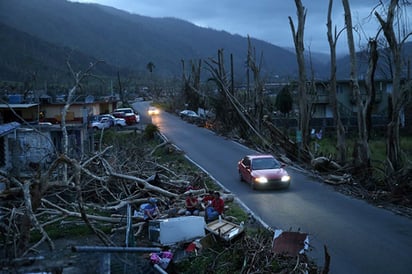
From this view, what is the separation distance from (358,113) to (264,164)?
16.7 feet

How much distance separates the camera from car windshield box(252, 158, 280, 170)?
69.4 feet

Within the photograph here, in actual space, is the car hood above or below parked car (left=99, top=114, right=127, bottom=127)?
below

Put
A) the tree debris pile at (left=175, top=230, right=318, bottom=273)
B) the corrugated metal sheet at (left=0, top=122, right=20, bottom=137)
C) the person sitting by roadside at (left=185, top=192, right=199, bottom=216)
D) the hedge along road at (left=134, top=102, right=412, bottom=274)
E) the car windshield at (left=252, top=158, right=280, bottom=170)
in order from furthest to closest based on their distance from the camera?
the corrugated metal sheet at (left=0, top=122, right=20, bottom=137) < the car windshield at (left=252, top=158, right=280, bottom=170) < the person sitting by roadside at (left=185, top=192, right=199, bottom=216) < the hedge along road at (left=134, top=102, right=412, bottom=274) < the tree debris pile at (left=175, top=230, right=318, bottom=273)

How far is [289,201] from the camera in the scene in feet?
59.7

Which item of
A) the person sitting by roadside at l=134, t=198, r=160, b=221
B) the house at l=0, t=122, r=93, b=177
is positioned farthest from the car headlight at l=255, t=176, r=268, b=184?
the house at l=0, t=122, r=93, b=177

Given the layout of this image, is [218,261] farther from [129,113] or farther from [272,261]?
[129,113]

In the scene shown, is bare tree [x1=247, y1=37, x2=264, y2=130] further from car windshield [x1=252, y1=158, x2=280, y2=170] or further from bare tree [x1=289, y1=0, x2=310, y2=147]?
car windshield [x1=252, y1=158, x2=280, y2=170]

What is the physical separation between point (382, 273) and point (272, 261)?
253 centimetres

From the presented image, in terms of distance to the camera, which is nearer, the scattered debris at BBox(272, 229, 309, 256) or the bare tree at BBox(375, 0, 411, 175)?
the scattered debris at BBox(272, 229, 309, 256)

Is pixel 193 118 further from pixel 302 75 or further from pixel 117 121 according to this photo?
pixel 302 75

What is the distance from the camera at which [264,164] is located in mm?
21391

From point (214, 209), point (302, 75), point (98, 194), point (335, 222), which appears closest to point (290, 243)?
point (214, 209)

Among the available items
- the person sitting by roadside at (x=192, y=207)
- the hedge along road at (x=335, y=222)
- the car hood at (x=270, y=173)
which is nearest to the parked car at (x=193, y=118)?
the hedge along road at (x=335, y=222)

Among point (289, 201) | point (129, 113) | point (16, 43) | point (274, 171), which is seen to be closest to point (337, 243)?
point (289, 201)
